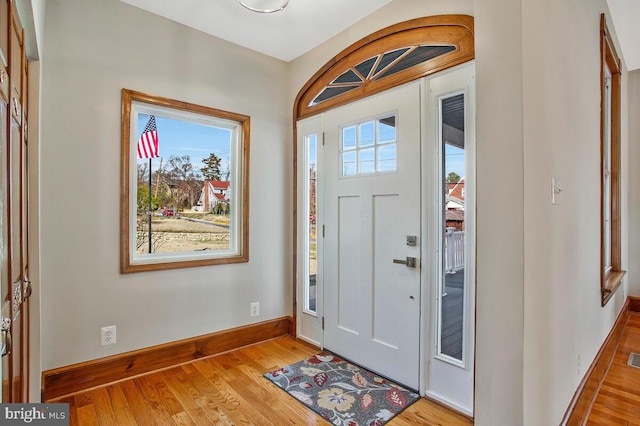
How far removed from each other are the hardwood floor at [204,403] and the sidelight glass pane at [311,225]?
71 centimetres

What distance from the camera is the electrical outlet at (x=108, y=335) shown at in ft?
7.69

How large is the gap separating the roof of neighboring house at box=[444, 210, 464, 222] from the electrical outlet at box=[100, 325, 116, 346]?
2.47 metres

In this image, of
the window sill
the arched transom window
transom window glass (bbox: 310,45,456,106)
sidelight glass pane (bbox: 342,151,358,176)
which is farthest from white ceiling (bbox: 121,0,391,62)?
the window sill

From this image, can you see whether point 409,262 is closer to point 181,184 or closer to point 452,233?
point 452,233

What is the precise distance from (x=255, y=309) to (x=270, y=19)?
250 centimetres

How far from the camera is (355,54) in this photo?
107 inches

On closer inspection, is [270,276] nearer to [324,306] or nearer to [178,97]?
[324,306]

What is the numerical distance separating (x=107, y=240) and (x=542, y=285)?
2631 millimetres

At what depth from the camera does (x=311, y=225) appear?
3.15 metres

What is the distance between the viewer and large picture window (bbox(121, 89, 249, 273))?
8.31ft

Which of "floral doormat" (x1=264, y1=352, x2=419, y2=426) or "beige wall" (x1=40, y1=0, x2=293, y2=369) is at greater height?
"beige wall" (x1=40, y1=0, x2=293, y2=369)

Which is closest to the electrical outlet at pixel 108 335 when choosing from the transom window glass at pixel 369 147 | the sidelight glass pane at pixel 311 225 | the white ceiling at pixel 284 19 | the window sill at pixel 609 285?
the sidelight glass pane at pixel 311 225

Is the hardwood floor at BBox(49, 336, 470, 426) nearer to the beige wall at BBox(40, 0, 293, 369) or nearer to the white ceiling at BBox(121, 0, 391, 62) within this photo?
the beige wall at BBox(40, 0, 293, 369)

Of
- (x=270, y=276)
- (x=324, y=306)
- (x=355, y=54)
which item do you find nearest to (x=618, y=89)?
(x=355, y=54)
